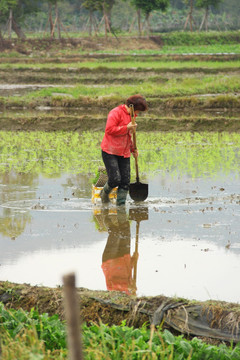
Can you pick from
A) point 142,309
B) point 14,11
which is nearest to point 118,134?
point 142,309

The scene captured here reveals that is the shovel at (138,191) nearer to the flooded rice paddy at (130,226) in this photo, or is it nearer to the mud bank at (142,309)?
the flooded rice paddy at (130,226)

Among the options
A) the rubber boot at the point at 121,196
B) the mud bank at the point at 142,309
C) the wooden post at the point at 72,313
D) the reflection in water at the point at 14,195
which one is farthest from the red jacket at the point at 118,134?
the wooden post at the point at 72,313

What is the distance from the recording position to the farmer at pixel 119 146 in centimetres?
673

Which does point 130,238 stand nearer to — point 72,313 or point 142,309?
point 142,309

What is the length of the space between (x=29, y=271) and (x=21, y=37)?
1592 inches

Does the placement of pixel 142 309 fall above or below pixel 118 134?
below

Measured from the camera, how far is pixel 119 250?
5.73 metres

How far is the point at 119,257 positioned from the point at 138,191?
209 cm

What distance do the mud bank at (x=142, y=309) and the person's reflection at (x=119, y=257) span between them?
1.74 ft

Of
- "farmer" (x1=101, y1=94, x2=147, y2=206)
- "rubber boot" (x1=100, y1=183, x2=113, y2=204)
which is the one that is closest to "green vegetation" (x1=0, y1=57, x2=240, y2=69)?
"rubber boot" (x1=100, y1=183, x2=113, y2=204)

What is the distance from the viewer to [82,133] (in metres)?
14.0

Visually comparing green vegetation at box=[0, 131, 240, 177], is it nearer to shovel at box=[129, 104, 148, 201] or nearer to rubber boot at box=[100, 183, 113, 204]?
shovel at box=[129, 104, 148, 201]

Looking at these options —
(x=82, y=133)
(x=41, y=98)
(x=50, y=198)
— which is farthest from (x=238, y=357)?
(x=41, y=98)

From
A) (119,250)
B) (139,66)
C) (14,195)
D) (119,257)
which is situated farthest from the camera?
(139,66)
